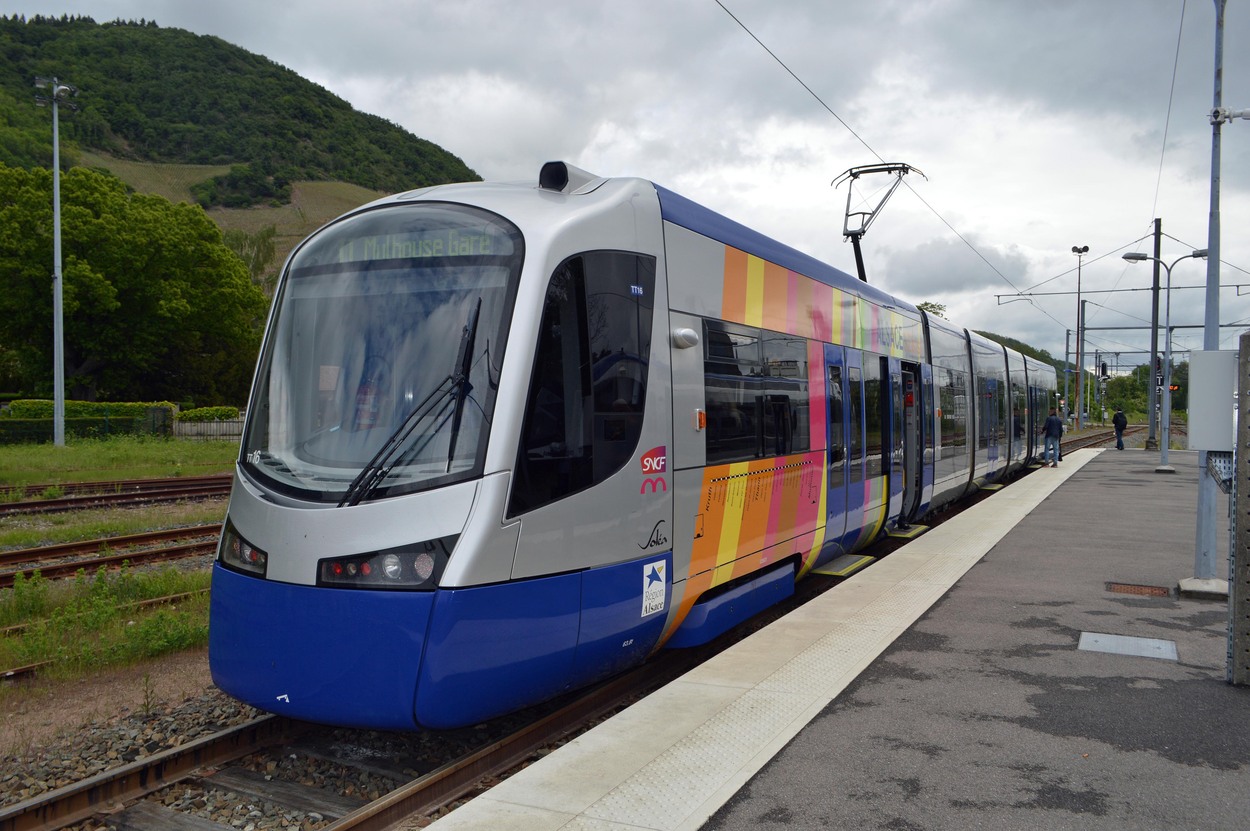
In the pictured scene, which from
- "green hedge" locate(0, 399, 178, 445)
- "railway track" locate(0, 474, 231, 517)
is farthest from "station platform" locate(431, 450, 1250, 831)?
"green hedge" locate(0, 399, 178, 445)

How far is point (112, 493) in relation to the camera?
62.2 ft

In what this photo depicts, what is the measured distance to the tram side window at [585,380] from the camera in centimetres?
529

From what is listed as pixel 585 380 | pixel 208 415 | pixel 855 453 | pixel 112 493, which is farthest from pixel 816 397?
pixel 208 415

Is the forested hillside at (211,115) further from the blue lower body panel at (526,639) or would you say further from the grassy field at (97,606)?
the blue lower body panel at (526,639)

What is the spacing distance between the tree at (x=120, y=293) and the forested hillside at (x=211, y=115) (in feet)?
256

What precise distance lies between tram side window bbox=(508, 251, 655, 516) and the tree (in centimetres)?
4310

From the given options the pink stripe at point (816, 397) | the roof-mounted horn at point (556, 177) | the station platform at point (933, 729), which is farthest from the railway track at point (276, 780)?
the pink stripe at point (816, 397)

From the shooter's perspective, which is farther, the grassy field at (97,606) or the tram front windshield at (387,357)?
the grassy field at (97,606)

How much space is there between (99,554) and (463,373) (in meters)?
9.28

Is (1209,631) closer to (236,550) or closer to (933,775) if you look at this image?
(933,775)

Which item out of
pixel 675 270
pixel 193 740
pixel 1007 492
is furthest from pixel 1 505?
pixel 1007 492

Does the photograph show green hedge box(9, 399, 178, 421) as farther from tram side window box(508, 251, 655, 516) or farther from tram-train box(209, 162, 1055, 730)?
tram side window box(508, 251, 655, 516)

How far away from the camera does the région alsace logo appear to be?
239 inches

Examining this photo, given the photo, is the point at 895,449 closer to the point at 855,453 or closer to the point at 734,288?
the point at 855,453
